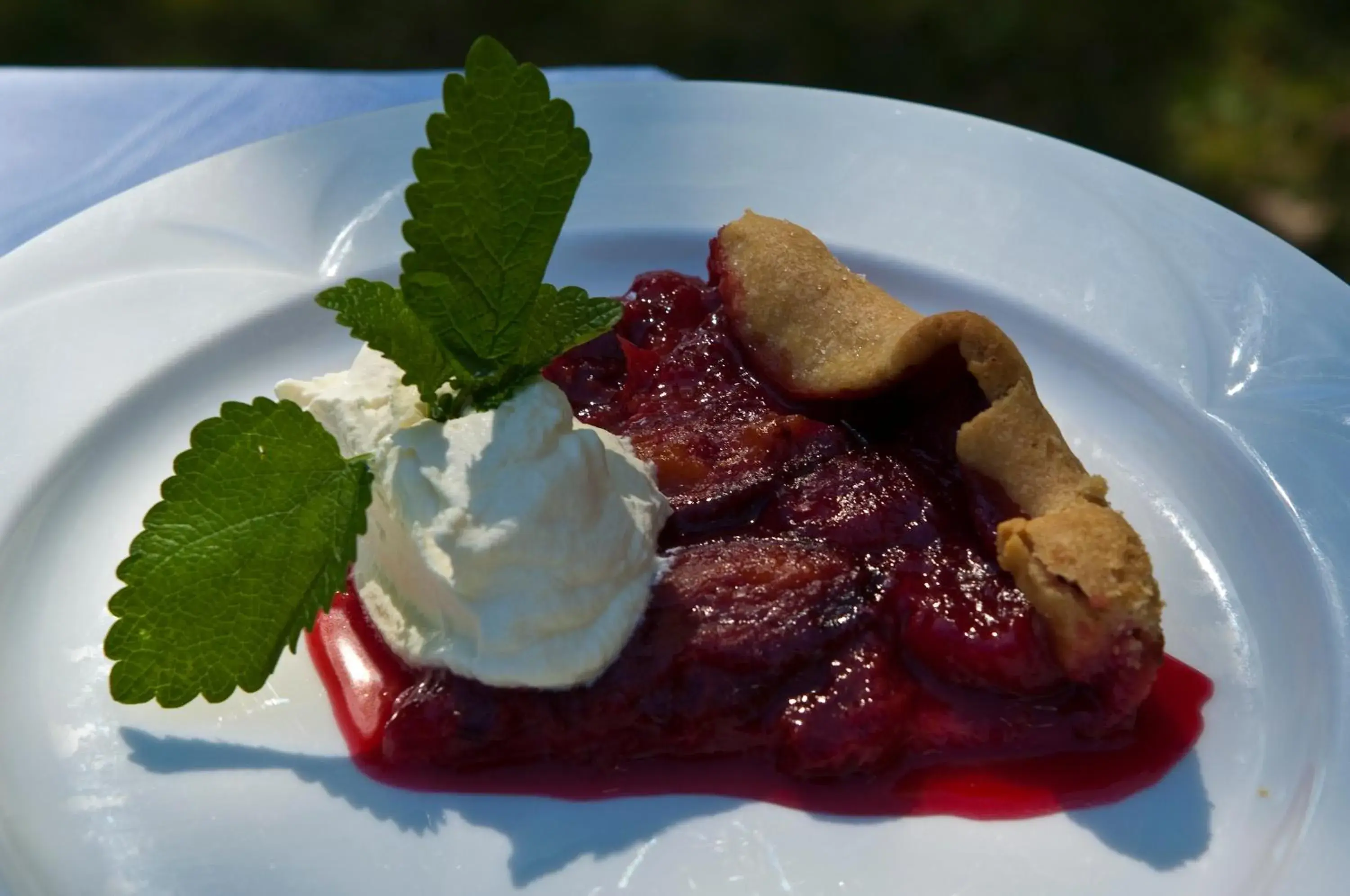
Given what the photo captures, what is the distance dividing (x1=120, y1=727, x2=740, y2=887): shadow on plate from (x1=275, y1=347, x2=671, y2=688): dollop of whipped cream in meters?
0.24

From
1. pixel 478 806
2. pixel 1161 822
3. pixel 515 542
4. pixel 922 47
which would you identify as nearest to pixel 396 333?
pixel 515 542

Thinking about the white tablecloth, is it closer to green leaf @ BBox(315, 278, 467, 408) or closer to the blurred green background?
green leaf @ BBox(315, 278, 467, 408)

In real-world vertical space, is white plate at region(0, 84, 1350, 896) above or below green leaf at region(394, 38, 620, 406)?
below

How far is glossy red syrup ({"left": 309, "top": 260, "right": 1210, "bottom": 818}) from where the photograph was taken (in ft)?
7.91

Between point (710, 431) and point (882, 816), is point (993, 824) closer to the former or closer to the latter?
point (882, 816)

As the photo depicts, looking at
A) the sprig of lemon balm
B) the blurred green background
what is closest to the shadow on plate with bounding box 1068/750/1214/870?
the sprig of lemon balm

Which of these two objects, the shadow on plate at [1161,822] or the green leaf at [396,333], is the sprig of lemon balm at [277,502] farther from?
the shadow on plate at [1161,822]

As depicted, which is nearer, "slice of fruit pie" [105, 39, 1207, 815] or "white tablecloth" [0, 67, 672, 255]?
"slice of fruit pie" [105, 39, 1207, 815]

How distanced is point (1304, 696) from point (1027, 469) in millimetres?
707

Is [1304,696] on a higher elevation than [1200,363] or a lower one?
lower

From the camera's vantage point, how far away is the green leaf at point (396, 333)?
2438 mm

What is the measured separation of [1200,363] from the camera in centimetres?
315

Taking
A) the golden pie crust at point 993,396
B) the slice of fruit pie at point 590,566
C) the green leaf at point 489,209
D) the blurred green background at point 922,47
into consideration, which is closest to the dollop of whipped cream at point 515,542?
the slice of fruit pie at point 590,566

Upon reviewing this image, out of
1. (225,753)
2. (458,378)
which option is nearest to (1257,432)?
(458,378)
